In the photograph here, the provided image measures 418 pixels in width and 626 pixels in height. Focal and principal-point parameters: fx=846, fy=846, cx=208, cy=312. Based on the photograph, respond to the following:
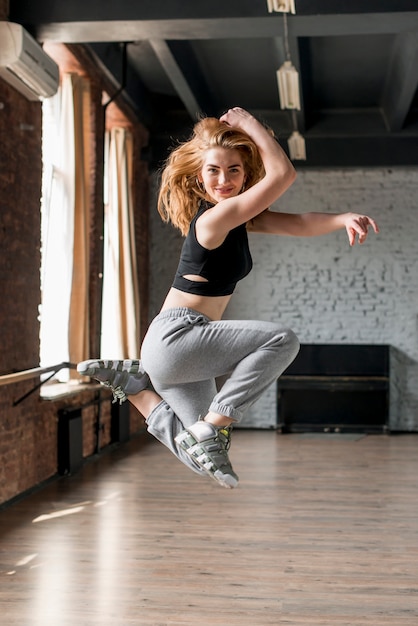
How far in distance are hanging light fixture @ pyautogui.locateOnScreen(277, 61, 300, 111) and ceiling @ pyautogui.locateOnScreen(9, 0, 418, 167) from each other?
13 centimetres

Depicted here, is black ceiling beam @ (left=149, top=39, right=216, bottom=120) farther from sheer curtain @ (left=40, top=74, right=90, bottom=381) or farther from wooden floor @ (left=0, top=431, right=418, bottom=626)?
wooden floor @ (left=0, top=431, right=418, bottom=626)

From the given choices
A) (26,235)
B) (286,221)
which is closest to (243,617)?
(286,221)

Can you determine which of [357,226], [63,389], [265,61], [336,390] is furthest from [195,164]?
[336,390]

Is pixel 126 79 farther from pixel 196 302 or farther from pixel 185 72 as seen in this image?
pixel 196 302

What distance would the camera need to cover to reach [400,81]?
8.88 metres

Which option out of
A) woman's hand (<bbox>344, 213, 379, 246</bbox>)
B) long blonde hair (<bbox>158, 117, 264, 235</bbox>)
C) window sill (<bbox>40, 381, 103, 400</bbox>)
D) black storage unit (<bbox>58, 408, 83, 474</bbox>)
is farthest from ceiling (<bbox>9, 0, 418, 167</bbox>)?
black storage unit (<bbox>58, 408, 83, 474</bbox>)

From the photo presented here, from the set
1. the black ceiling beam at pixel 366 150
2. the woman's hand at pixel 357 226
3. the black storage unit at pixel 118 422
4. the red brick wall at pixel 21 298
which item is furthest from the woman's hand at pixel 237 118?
the black ceiling beam at pixel 366 150

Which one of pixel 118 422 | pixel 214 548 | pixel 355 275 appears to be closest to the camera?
pixel 214 548

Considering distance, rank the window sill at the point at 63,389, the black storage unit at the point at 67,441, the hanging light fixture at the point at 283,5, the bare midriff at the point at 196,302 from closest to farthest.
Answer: the bare midriff at the point at 196,302 < the hanging light fixture at the point at 283,5 < the window sill at the point at 63,389 < the black storage unit at the point at 67,441

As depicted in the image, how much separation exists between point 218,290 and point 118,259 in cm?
699

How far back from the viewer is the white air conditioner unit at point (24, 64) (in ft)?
18.4

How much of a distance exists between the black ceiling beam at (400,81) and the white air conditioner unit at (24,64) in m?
3.25

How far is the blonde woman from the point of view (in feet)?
8.00

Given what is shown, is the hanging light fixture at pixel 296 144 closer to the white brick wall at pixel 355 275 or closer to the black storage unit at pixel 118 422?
the white brick wall at pixel 355 275
